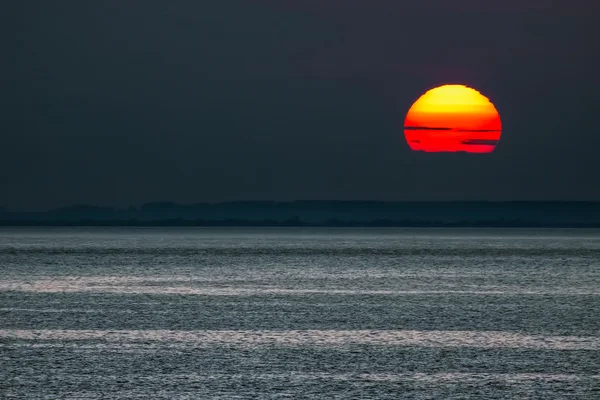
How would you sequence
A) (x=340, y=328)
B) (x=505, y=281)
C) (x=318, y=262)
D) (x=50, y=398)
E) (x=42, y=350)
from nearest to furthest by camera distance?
(x=50, y=398)
(x=42, y=350)
(x=340, y=328)
(x=505, y=281)
(x=318, y=262)

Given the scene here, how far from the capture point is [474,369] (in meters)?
9.76

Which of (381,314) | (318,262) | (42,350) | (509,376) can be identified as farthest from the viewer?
(318,262)

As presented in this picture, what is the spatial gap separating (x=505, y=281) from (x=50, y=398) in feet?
50.9

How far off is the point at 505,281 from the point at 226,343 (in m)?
12.0

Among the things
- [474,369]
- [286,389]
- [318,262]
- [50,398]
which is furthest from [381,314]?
[318,262]

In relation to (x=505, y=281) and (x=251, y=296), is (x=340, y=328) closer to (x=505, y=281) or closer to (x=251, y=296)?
(x=251, y=296)

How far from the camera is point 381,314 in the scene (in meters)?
14.9

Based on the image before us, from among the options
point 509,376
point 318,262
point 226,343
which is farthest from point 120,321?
point 318,262

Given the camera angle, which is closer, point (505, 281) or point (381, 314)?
point (381, 314)

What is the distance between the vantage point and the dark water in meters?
8.84

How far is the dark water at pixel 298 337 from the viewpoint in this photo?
884 centimetres

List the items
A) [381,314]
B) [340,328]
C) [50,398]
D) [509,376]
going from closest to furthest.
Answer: [50,398] < [509,376] < [340,328] < [381,314]

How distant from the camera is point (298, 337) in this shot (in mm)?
12078

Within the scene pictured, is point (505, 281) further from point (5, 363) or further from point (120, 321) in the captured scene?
point (5, 363)
